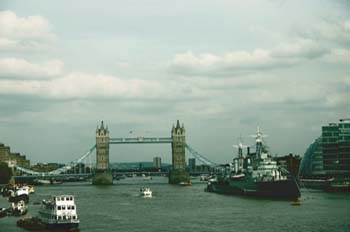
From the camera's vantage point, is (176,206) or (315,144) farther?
(315,144)

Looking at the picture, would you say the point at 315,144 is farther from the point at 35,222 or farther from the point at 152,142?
the point at 35,222

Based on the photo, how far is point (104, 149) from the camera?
144000 millimetres

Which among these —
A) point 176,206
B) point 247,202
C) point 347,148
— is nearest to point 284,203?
point 247,202

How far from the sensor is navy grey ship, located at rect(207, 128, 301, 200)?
66.2m

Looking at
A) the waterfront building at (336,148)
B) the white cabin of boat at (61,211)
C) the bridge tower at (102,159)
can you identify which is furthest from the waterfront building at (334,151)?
the white cabin of boat at (61,211)

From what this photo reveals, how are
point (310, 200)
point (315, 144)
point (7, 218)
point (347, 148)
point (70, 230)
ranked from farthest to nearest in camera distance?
point (315, 144), point (347, 148), point (310, 200), point (7, 218), point (70, 230)

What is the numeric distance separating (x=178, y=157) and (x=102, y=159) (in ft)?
50.1

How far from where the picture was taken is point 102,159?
141250 mm

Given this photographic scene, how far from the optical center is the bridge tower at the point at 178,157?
133m

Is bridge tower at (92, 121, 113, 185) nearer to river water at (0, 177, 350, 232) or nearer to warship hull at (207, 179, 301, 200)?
warship hull at (207, 179, 301, 200)

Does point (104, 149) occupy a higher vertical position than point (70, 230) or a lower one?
higher

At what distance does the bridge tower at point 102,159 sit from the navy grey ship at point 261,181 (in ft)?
142

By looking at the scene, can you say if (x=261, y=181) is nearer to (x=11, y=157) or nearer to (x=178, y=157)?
(x=178, y=157)

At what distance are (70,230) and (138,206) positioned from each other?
71.5 ft
